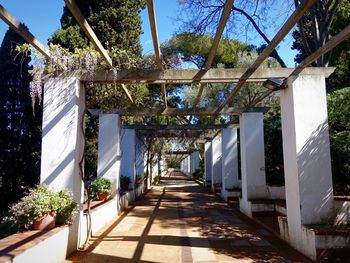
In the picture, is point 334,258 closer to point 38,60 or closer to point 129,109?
point 38,60

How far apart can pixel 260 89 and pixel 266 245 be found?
8.32 m

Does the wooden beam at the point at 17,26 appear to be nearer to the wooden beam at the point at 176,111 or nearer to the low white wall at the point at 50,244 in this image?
the low white wall at the point at 50,244

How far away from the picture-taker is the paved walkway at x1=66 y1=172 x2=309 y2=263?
482cm

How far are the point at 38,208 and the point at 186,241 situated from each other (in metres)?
2.52

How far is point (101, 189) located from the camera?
8.72m

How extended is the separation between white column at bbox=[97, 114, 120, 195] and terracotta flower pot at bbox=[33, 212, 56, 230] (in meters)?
5.14

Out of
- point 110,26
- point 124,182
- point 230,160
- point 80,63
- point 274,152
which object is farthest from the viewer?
point 230,160

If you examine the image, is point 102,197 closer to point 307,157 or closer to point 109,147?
point 109,147

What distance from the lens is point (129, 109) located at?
30.1 ft

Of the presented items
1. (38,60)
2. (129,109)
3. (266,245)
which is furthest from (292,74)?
(129,109)

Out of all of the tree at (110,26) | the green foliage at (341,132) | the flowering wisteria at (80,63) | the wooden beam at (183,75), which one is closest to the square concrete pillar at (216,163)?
the tree at (110,26)

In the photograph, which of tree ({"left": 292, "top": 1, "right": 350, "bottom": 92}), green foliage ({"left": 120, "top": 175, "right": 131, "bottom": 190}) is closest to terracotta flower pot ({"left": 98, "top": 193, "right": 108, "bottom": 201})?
green foliage ({"left": 120, "top": 175, "right": 131, "bottom": 190})

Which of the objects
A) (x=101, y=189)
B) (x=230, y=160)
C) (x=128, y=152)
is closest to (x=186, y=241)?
(x=101, y=189)

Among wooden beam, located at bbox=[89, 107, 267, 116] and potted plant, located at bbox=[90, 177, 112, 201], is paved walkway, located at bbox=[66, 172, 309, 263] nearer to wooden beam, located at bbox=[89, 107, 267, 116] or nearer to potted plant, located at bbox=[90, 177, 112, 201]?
potted plant, located at bbox=[90, 177, 112, 201]
